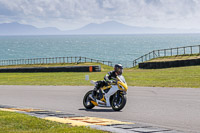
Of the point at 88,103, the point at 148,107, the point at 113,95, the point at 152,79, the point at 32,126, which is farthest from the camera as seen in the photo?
the point at 152,79

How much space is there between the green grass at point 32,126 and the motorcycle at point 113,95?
274 cm

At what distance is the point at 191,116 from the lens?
10062 mm

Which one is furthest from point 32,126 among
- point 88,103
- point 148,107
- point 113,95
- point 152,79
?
point 152,79

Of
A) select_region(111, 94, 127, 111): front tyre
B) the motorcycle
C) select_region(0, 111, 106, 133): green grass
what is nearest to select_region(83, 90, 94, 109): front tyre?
the motorcycle

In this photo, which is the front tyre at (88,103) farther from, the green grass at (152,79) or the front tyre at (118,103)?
the green grass at (152,79)

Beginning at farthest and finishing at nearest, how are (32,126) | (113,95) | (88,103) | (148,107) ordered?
(88,103)
(148,107)
(113,95)
(32,126)

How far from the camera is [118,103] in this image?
1173 centimetres

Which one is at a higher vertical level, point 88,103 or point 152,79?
point 152,79

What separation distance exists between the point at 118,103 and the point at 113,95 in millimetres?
299

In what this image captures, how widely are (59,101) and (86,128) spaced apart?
7209 millimetres

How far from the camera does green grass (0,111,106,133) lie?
804 cm

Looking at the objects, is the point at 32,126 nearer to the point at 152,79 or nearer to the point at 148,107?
the point at 148,107

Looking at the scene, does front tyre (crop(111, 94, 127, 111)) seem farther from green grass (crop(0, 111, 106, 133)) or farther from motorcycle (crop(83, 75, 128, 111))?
green grass (crop(0, 111, 106, 133))

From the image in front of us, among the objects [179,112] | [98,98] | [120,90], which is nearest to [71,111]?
[98,98]
